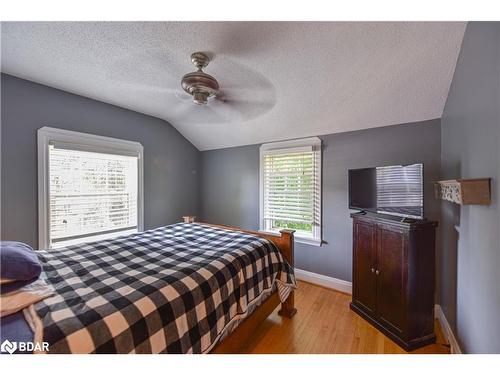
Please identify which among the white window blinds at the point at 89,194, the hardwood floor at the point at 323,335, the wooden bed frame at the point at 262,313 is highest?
the white window blinds at the point at 89,194

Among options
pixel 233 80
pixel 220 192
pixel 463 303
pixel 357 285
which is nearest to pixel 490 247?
pixel 463 303

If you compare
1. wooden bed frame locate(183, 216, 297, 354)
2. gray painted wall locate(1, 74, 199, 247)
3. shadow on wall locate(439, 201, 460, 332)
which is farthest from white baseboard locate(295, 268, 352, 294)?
gray painted wall locate(1, 74, 199, 247)

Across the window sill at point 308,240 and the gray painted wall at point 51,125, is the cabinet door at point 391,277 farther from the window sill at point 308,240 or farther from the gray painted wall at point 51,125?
the gray painted wall at point 51,125

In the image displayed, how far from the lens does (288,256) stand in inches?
82.0

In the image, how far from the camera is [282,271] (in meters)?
1.95

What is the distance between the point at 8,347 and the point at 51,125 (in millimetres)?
2337

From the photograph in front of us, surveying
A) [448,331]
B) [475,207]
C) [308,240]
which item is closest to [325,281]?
[308,240]

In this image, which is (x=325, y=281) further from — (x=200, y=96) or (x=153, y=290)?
(x=200, y=96)

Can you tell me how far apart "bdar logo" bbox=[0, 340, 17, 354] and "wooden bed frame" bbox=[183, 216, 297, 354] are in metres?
0.94

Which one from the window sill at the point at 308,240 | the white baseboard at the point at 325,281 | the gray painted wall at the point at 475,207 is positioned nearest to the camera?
the gray painted wall at the point at 475,207

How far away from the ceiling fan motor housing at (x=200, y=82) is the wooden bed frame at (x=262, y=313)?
144 cm

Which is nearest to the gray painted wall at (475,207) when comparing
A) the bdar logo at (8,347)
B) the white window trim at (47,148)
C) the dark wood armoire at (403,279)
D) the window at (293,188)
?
the dark wood armoire at (403,279)

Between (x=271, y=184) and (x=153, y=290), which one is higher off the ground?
(x=271, y=184)

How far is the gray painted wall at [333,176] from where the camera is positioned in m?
2.14
